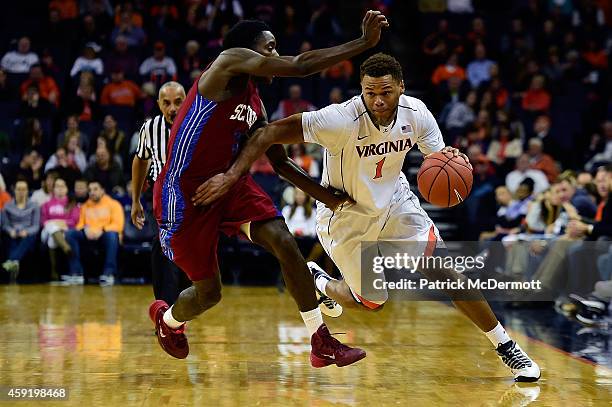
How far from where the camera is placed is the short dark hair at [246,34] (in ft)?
17.3

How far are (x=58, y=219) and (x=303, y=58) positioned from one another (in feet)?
25.6

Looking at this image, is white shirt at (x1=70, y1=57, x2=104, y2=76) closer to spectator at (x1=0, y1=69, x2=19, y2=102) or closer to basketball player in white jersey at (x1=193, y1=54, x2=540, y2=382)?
spectator at (x1=0, y1=69, x2=19, y2=102)

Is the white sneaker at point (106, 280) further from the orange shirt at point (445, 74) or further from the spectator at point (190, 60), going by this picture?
the orange shirt at point (445, 74)

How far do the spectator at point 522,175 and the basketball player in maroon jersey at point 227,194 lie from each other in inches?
300

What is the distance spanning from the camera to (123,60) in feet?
47.7

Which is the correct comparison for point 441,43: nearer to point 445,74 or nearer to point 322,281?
point 445,74

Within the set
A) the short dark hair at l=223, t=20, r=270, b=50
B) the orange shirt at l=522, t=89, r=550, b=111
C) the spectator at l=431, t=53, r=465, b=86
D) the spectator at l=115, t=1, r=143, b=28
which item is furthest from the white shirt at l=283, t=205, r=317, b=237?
the short dark hair at l=223, t=20, r=270, b=50

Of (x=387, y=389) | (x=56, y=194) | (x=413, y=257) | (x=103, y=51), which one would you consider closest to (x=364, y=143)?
(x=413, y=257)

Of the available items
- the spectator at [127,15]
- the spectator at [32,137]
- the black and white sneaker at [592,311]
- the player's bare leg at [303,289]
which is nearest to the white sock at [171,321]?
the player's bare leg at [303,289]

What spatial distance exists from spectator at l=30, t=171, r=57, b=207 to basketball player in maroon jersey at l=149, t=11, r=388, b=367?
708cm

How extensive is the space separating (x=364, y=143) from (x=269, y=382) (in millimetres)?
1538

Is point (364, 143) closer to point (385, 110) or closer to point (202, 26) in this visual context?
point (385, 110)

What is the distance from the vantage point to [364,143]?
5703mm

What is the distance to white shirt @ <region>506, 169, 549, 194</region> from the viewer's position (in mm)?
12435
